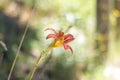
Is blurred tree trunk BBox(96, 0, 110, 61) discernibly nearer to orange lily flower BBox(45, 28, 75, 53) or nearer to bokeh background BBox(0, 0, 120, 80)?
bokeh background BBox(0, 0, 120, 80)

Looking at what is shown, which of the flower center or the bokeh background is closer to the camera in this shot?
the flower center

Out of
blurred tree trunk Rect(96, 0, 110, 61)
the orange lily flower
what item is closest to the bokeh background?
blurred tree trunk Rect(96, 0, 110, 61)

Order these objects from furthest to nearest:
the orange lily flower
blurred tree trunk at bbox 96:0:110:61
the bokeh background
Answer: blurred tree trunk at bbox 96:0:110:61 < the bokeh background < the orange lily flower

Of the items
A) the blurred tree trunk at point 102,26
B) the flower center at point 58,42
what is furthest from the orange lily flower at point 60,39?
the blurred tree trunk at point 102,26

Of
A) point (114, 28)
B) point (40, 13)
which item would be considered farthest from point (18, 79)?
point (114, 28)

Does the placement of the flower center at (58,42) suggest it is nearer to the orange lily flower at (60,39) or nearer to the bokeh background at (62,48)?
the orange lily flower at (60,39)

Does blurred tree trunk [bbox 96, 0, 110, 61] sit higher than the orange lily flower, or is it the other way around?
blurred tree trunk [bbox 96, 0, 110, 61]

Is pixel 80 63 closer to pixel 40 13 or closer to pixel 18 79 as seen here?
pixel 18 79

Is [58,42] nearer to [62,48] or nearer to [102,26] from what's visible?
[62,48]
